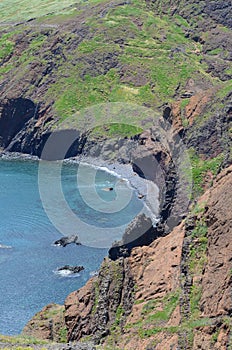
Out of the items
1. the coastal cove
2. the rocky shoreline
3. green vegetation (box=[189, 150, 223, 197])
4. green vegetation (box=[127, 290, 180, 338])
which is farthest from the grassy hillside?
green vegetation (box=[127, 290, 180, 338])

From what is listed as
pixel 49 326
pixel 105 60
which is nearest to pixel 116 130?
pixel 105 60

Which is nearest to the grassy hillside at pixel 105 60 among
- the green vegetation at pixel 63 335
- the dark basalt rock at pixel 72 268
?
the dark basalt rock at pixel 72 268

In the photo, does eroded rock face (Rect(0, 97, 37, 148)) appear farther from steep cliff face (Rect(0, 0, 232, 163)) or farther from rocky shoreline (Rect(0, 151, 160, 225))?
rocky shoreline (Rect(0, 151, 160, 225))

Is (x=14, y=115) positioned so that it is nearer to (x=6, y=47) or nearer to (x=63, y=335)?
(x=6, y=47)

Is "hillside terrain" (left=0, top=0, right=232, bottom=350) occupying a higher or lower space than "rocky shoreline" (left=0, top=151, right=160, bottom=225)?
higher

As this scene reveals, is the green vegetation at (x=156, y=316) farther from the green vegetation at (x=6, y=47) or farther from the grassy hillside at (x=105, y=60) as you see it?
the green vegetation at (x=6, y=47)
